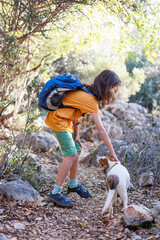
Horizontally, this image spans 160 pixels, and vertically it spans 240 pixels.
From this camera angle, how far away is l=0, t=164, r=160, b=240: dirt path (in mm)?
2424

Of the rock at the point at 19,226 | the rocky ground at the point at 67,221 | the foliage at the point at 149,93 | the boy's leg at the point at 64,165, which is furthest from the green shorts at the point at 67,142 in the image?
the foliage at the point at 149,93

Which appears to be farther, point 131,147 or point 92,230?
point 131,147

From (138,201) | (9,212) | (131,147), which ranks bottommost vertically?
(138,201)

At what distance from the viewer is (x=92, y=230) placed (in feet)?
8.66

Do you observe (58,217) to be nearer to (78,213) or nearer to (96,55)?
(78,213)

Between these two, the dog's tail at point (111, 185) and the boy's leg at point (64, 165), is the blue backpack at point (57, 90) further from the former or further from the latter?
the dog's tail at point (111, 185)

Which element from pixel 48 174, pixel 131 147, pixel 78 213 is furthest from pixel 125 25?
pixel 78 213

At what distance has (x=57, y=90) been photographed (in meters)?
3.08

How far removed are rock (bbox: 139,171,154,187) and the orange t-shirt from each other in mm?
1733

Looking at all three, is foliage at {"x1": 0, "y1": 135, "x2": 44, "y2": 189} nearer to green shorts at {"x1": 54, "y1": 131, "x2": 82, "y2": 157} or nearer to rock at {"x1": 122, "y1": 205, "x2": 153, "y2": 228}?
green shorts at {"x1": 54, "y1": 131, "x2": 82, "y2": 157}

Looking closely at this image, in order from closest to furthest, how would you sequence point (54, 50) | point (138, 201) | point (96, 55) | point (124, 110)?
point (138, 201), point (54, 50), point (124, 110), point (96, 55)

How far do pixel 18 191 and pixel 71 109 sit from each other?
1302mm

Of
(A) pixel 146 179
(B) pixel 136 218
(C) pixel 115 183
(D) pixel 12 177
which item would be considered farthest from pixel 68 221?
(A) pixel 146 179

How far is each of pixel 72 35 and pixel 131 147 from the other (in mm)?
4168
